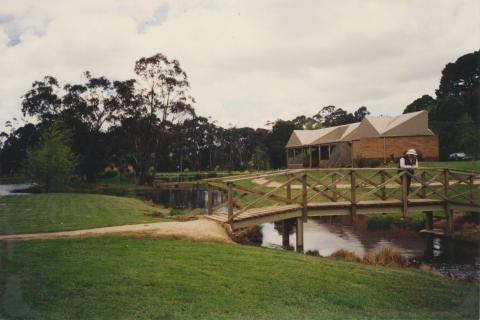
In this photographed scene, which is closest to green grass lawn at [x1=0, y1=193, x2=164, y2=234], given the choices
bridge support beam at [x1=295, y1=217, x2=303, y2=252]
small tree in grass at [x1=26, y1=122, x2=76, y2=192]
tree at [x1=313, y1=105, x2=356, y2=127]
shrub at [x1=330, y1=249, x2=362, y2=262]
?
bridge support beam at [x1=295, y1=217, x2=303, y2=252]

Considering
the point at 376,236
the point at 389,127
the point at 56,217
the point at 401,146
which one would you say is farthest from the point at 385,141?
the point at 56,217

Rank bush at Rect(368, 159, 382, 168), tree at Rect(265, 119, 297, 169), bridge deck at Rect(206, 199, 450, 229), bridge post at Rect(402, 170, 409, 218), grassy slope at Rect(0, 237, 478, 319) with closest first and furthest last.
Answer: grassy slope at Rect(0, 237, 478, 319), bridge deck at Rect(206, 199, 450, 229), bridge post at Rect(402, 170, 409, 218), bush at Rect(368, 159, 382, 168), tree at Rect(265, 119, 297, 169)

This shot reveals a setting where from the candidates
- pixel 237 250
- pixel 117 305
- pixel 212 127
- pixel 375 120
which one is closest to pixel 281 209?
pixel 237 250

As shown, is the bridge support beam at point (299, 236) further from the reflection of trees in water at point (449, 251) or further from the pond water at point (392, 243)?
the reflection of trees in water at point (449, 251)

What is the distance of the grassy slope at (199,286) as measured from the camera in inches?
227

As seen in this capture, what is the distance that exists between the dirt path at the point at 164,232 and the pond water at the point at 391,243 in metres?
3.81

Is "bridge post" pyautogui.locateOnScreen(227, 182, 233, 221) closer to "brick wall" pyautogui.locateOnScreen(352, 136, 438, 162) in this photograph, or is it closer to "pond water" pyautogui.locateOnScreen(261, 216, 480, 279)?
"pond water" pyautogui.locateOnScreen(261, 216, 480, 279)

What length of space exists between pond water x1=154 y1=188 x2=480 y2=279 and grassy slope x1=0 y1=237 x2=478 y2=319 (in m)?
3.87

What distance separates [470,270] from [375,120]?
94.9 ft

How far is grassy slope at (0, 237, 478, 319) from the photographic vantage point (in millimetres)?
5777

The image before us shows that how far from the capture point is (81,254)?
8.21m

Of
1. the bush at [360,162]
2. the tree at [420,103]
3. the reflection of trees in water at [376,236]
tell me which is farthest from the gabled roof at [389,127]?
the tree at [420,103]

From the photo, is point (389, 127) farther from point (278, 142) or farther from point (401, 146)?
point (278, 142)

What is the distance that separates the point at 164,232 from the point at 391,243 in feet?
32.0
